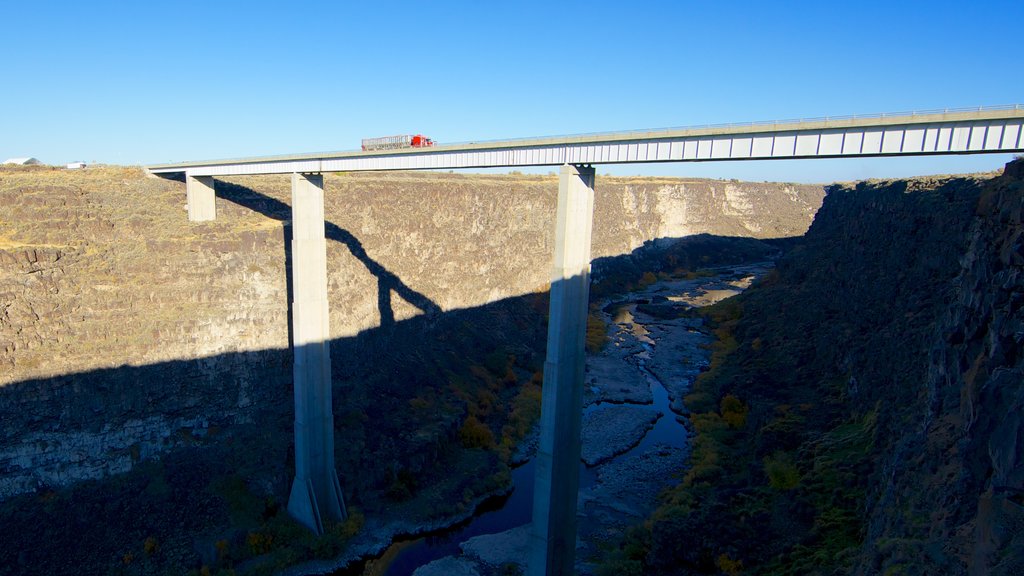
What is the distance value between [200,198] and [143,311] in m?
8.91

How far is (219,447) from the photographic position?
27.6 metres

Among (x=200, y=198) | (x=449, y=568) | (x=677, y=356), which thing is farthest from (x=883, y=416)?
(x=200, y=198)

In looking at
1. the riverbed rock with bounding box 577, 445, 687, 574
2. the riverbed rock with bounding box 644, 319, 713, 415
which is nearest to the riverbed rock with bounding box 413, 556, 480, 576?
the riverbed rock with bounding box 577, 445, 687, 574

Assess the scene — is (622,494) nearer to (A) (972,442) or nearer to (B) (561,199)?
(A) (972,442)

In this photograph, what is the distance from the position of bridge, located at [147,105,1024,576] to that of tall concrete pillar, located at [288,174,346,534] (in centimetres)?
4

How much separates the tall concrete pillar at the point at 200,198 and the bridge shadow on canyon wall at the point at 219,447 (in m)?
3.24

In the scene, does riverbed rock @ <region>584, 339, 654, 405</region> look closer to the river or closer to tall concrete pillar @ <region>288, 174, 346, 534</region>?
the river

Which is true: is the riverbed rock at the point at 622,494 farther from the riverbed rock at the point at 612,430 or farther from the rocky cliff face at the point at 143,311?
the rocky cliff face at the point at 143,311

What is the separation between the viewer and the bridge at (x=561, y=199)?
1341 cm

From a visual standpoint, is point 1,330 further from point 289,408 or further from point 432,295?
point 432,295

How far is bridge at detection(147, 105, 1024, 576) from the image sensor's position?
13.4 metres

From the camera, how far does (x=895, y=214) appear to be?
42906 millimetres

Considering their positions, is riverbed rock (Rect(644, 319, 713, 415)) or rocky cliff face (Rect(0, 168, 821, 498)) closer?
rocky cliff face (Rect(0, 168, 821, 498))

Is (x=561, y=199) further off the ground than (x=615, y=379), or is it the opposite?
(x=561, y=199)
